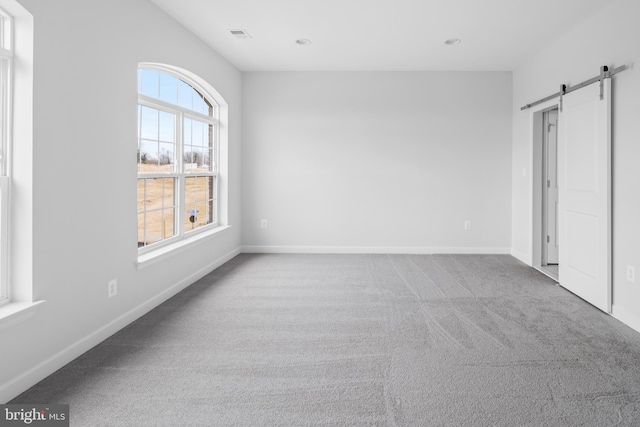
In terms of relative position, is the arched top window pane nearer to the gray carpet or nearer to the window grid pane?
the window grid pane

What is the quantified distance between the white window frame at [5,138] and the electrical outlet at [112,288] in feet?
2.50

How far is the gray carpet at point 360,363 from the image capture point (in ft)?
6.45

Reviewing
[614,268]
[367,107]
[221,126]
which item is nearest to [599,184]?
[614,268]

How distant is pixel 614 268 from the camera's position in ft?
11.2

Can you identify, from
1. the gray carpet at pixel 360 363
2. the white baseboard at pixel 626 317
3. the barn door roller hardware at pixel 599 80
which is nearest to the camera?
the gray carpet at pixel 360 363

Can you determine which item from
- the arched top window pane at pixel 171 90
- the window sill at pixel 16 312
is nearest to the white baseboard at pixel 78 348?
the window sill at pixel 16 312

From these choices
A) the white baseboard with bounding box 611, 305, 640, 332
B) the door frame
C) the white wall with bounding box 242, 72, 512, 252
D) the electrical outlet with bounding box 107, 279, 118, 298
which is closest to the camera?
the electrical outlet with bounding box 107, 279, 118, 298

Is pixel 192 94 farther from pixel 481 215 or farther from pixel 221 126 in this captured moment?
pixel 481 215

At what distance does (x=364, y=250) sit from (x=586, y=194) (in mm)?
3063

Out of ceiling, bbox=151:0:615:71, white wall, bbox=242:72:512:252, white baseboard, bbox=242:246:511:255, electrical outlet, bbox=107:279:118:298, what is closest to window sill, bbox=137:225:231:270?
electrical outlet, bbox=107:279:118:298

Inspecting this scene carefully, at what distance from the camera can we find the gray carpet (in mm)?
1967

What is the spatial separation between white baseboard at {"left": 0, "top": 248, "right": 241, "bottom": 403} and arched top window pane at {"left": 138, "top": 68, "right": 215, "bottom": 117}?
70.6 inches

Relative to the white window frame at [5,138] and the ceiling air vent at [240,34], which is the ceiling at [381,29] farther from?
the white window frame at [5,138]

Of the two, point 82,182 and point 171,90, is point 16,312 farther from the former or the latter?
point 171,90
